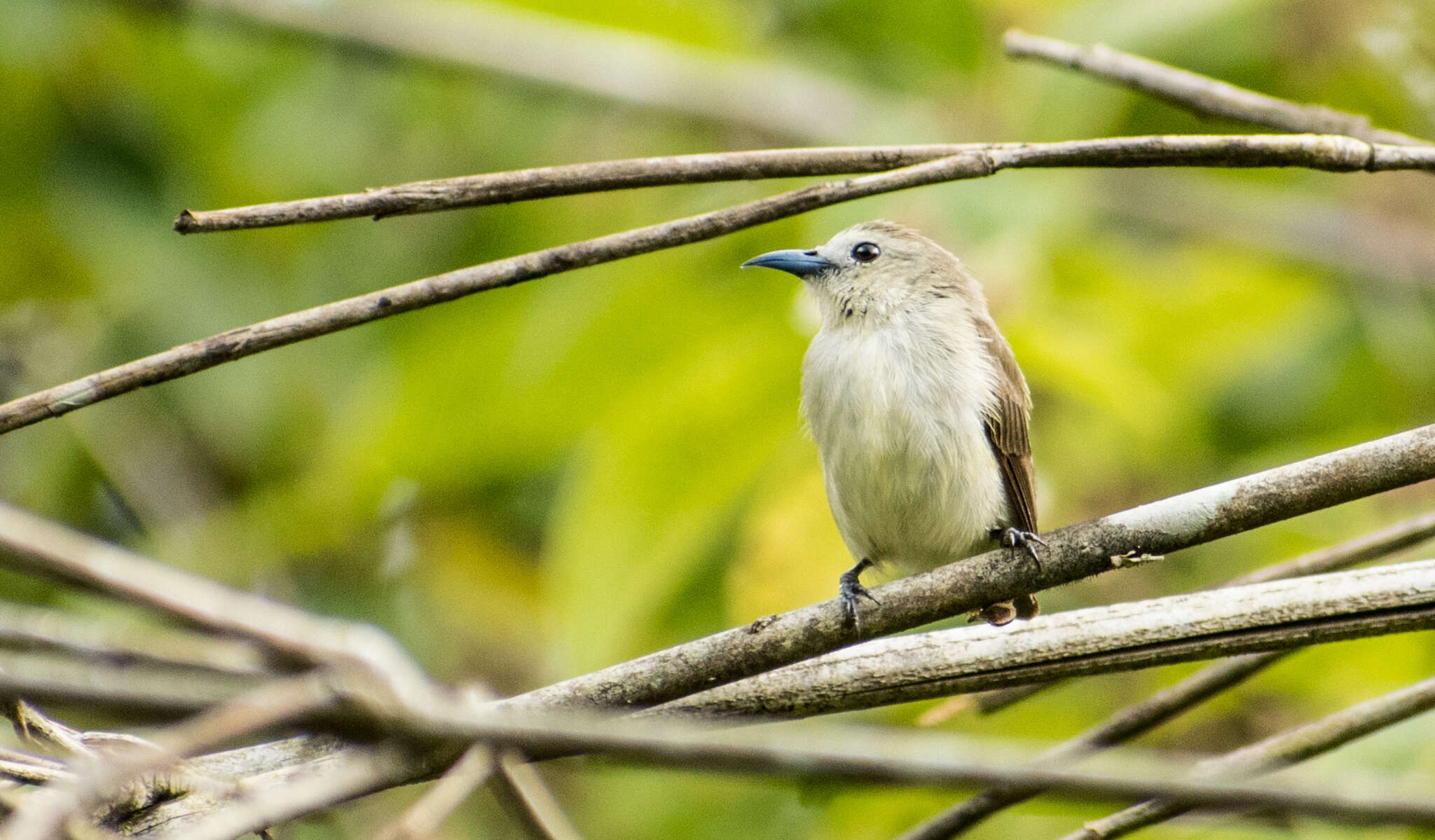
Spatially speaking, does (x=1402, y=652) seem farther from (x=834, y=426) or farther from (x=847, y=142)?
(x=847, y=142)

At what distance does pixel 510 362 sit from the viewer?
4027 mm

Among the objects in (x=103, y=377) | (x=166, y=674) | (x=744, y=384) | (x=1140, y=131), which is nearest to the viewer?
(x=166, y=674)

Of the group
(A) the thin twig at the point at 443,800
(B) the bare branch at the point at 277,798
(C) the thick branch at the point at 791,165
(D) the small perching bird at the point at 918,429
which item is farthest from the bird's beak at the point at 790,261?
(A) the thin twig at the point at 443,800

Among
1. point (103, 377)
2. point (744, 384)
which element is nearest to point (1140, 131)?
point (744, 384)

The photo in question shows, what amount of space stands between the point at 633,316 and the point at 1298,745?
212cm

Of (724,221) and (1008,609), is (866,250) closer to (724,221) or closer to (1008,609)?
(1008,609)

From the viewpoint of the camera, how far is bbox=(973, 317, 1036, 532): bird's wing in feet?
12.6

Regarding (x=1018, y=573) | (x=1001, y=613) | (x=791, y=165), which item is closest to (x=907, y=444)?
(x=1001, y=613)

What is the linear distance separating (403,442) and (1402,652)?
2988 millimetres

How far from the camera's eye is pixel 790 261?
410 centimetres

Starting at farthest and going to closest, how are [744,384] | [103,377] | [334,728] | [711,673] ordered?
[744,384] → [711,673] → [103,377] → [334,728]

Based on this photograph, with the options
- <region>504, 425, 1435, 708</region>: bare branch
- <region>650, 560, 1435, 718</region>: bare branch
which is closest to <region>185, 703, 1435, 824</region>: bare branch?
<region>504, 425, 1435, 708</region>: bare branch

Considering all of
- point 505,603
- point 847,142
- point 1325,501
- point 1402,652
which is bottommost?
point 1325,501

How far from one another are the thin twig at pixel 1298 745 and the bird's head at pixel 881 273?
1.97m
